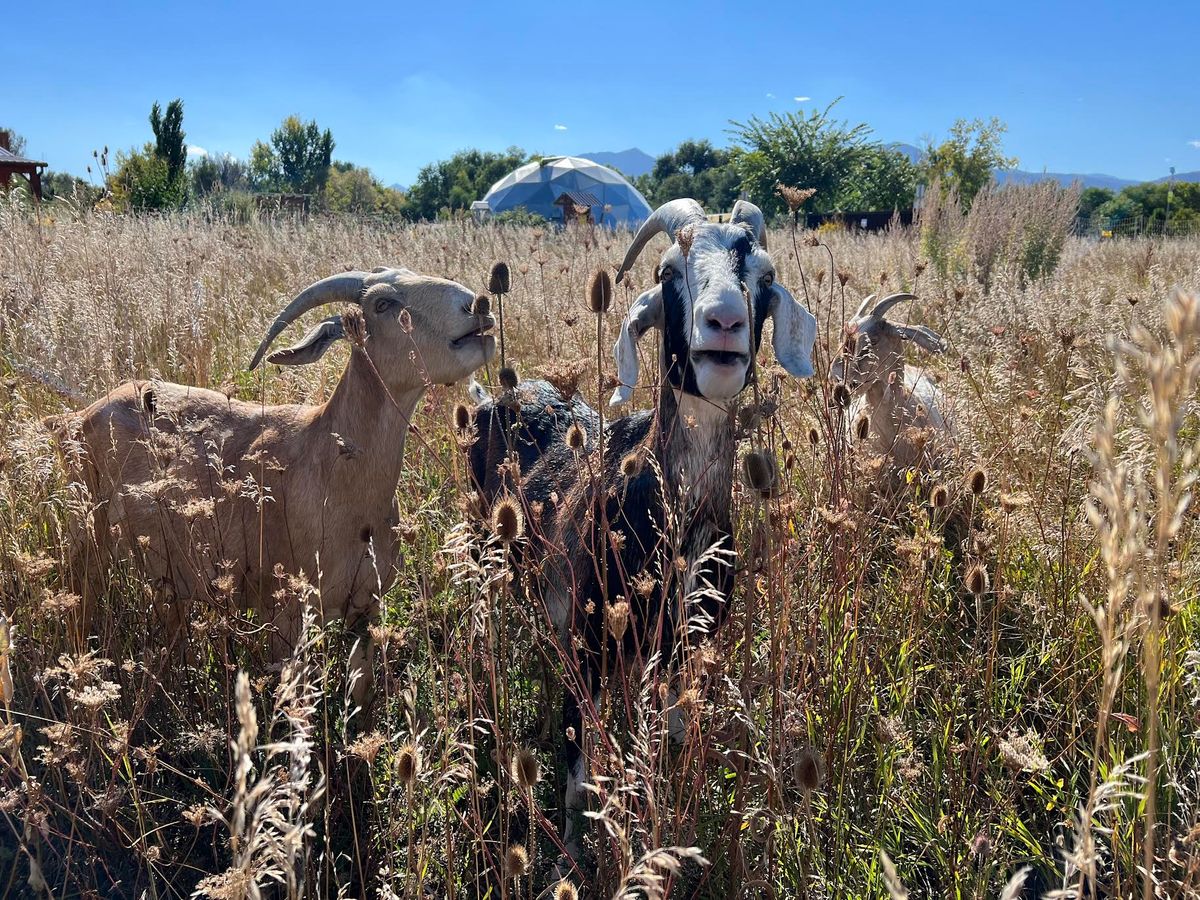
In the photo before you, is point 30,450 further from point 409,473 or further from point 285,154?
point 285,154

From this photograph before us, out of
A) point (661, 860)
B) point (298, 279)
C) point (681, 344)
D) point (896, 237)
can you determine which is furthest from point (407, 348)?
point (896, 237)

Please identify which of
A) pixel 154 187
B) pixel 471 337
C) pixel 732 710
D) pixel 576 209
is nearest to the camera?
pixel 732 710

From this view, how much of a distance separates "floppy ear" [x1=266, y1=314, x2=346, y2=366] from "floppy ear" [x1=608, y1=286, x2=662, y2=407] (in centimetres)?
107

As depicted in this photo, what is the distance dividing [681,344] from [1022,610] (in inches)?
61.4

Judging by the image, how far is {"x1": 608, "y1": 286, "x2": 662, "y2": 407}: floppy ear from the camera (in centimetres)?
274

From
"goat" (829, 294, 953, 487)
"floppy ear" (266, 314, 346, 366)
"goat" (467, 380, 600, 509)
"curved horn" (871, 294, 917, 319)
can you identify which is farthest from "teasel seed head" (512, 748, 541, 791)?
"curved horn" (871, 294, 917, 319)

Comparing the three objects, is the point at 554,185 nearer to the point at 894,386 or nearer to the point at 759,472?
the point at 894,386

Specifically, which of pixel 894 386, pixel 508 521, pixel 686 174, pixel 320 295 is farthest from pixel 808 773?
pixel 686 174

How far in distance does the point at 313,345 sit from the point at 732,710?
6.75 feet

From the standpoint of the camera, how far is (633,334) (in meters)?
2.77

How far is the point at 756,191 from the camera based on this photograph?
101ft

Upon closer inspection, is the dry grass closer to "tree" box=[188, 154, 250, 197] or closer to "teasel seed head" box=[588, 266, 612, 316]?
"teasel seed head" box=[588, 266, 612, 316]

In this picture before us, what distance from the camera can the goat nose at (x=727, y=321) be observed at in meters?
2.32

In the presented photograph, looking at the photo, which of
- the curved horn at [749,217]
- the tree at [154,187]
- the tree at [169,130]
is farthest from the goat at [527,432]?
the tree at [169,130]
